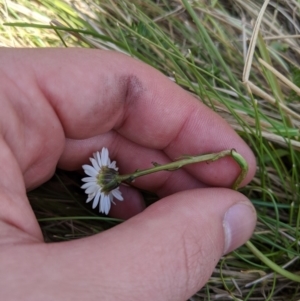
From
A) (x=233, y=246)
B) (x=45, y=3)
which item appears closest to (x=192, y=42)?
(x=45, y=3)

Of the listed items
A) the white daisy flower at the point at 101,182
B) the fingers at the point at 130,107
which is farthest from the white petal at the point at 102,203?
the fingers at the point at 130,107

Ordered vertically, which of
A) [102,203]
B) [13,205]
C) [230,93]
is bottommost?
[102,203]

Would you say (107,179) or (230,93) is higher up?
(230,93)

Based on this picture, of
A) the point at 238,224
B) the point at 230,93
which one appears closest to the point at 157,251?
the point at 238,224

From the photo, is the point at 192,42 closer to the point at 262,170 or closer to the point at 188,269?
the point at 262,170

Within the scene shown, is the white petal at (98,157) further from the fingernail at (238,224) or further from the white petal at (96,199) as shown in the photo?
the fingernail at (238,224)

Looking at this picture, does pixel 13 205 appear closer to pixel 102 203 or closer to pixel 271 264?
pixel 102 203
